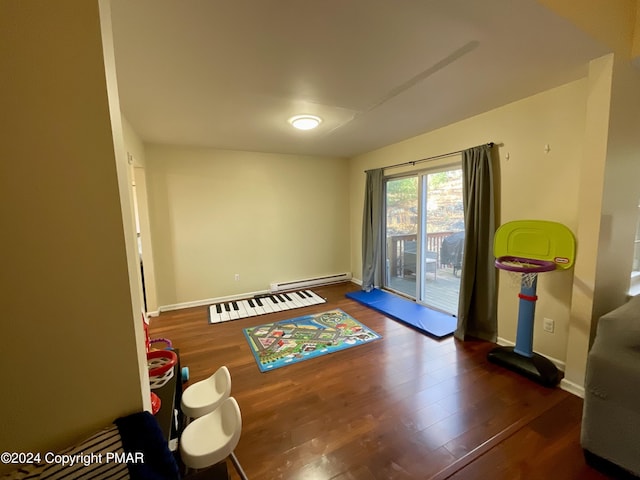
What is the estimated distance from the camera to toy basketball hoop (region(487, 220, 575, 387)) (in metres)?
A: 2.07

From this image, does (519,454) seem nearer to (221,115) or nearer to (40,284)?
(40,284)

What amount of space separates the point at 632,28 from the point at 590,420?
262cm

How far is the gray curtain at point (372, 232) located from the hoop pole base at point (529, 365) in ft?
7.40

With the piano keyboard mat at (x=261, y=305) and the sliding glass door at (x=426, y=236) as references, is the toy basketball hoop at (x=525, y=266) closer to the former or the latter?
the sliding glass door at (x=426, y=236)

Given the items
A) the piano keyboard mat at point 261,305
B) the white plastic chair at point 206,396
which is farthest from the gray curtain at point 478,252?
the white plastic chair at point 206,396

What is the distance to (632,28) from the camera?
1.84 metres

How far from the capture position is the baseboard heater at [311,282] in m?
4.60

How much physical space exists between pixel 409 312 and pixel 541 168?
2190 millimetres

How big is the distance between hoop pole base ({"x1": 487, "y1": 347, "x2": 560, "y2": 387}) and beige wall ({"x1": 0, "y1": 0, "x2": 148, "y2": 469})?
280 cm

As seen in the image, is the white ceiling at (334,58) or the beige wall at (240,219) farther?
the beige wall at (240,219)

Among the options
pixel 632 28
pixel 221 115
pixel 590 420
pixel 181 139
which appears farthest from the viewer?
pixel 181 139

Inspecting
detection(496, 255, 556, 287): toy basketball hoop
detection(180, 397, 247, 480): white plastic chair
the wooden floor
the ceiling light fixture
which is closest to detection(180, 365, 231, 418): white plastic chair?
detection(180, 397, 247, 480): white plastic chair

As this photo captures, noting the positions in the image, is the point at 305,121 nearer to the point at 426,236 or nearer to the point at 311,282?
the point at 426,236

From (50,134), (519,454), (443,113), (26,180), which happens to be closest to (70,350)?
(26,180)
